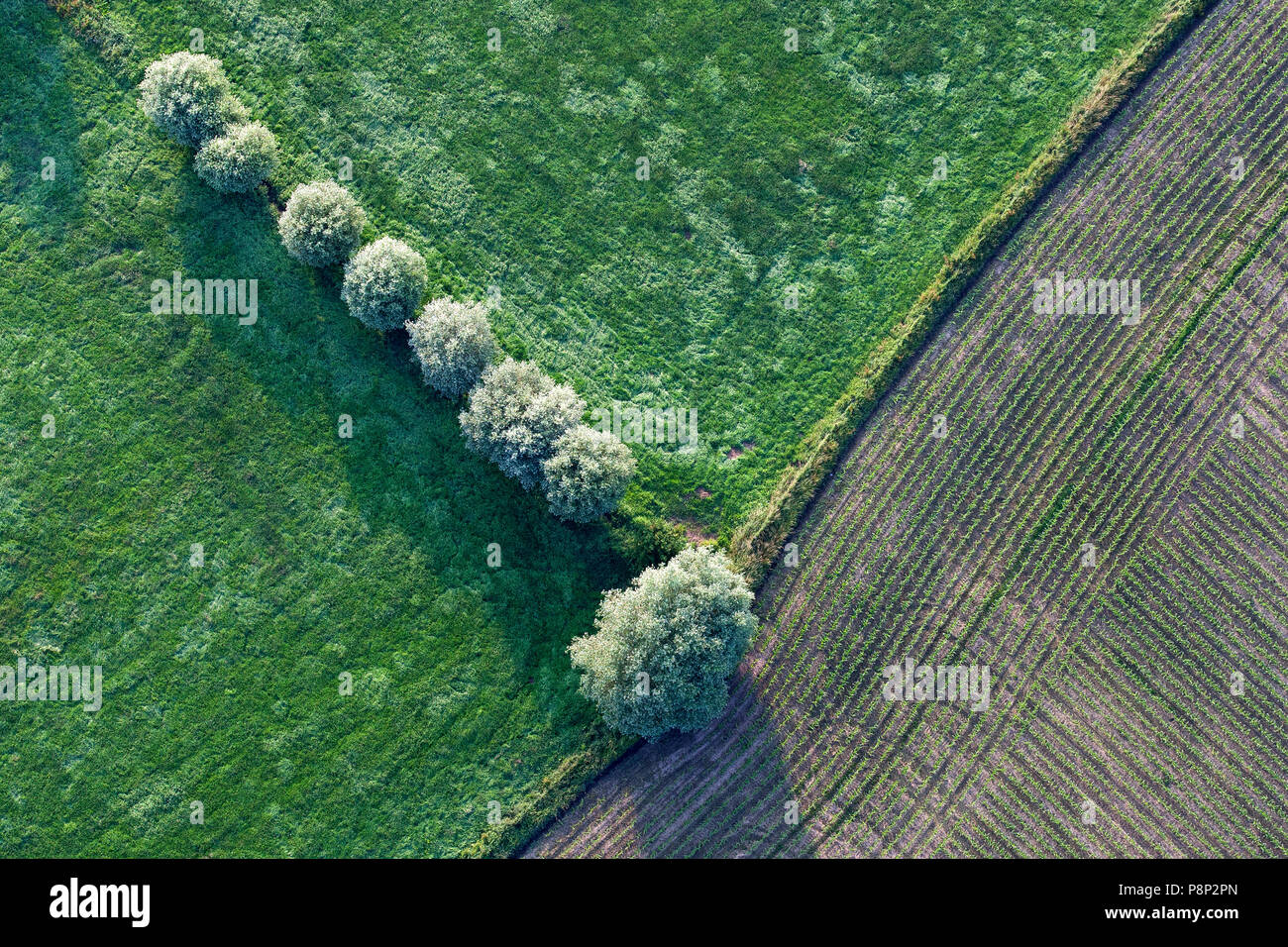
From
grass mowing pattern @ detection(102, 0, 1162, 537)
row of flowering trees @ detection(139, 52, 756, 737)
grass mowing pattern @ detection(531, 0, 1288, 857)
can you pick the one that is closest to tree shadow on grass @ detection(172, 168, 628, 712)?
row of flowering trees @ detection(139, 52, 756, 737)

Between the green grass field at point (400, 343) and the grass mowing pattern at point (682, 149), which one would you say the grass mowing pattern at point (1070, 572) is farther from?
the grass mowing pattern at point (682, 149)

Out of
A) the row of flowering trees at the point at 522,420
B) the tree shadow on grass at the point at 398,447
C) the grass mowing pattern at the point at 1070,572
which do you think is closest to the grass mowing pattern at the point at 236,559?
the tree shadow on grass at the point at 398,447

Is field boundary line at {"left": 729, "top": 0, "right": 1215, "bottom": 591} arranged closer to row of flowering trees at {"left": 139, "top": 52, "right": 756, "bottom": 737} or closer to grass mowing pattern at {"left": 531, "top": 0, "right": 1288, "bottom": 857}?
grass mowing pattern at {"left": 531, "top": 0, "right": 1288, "bottom": 857}

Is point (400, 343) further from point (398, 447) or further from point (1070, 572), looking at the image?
point (1070, 572)

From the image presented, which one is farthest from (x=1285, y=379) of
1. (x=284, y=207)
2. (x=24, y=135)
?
(x=24, y=135)

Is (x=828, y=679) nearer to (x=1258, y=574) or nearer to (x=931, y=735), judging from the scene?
(x=931, y=735)

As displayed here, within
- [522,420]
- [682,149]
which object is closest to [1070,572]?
[522,420]
